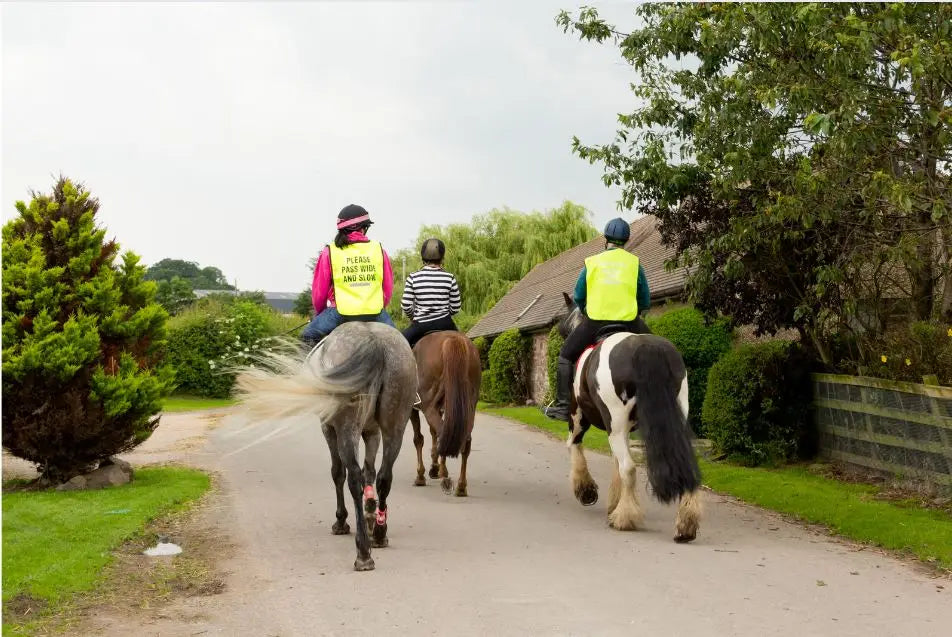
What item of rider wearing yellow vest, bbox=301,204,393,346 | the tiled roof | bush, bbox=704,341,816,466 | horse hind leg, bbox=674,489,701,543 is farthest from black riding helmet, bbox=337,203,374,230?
the tiled roof

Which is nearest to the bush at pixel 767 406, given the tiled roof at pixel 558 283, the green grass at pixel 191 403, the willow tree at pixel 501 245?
the tiled roof at pixel 558 283

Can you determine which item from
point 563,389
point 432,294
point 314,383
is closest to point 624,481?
point 563,389

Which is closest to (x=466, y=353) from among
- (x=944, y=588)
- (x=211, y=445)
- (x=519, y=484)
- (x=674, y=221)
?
(x=519, y=484)

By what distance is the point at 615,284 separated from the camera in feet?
30.6

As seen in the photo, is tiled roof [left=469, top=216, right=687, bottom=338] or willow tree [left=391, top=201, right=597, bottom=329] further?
willow tree [left=391, top=201, right=597, bottom=329]

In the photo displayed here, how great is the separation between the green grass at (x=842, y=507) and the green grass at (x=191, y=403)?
2369 centimetres

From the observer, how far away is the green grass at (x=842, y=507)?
7980 millimetres

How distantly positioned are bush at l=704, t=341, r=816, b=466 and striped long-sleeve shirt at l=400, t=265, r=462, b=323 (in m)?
4.62

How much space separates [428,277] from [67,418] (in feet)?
15.5

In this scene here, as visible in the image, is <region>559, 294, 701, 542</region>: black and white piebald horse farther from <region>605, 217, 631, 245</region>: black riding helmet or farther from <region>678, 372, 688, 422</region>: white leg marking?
<region>605, 217, 631, 245</region>: black riding helmet

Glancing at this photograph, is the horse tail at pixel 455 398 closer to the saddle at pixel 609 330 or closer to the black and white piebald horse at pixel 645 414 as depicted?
the black and white piebald horse at pixel 645 414

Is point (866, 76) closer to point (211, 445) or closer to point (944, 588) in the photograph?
point (944, 588)

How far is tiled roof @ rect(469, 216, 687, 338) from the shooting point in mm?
23094

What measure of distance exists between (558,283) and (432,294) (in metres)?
26.0
